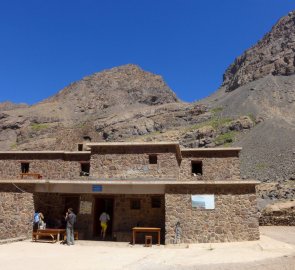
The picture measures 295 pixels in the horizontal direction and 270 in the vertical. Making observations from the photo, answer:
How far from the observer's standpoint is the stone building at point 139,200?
1722 cm

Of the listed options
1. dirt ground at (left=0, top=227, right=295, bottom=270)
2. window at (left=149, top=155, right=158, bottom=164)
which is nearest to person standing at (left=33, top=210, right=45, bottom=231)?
dirt ground at (left=0, top=227, right=295, bottom=270)

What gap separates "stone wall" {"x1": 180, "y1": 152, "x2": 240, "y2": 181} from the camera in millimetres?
25422

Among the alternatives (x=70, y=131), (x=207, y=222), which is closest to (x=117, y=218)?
(x=207, y=222)

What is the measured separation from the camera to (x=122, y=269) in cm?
1099

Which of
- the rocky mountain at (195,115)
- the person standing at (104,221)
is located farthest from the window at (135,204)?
the rocky mountain at (195,115)

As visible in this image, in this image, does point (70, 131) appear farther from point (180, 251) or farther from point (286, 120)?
point (286, 120)

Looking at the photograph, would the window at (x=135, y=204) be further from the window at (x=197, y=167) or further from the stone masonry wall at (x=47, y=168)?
the window at (x=197, y=167)

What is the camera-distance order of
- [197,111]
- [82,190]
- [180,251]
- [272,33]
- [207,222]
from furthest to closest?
[272,33] → [197,111] → [82,190] → [207,222] → [180,251]

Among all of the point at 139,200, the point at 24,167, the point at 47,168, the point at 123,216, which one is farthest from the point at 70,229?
the point at 24,167

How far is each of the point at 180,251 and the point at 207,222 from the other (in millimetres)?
2975

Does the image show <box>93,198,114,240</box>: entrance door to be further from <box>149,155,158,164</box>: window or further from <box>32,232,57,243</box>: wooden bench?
<box>149,155,158,164</box>: window

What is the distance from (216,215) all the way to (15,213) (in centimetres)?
1111

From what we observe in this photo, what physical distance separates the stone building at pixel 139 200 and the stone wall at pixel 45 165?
1989mm

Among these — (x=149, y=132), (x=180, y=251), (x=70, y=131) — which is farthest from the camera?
(x=149, y=132)
